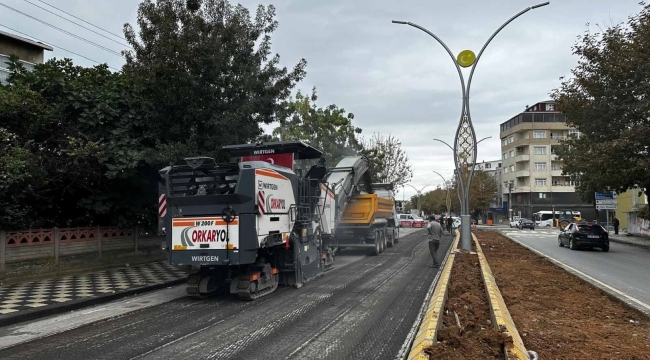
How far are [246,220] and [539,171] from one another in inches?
3000

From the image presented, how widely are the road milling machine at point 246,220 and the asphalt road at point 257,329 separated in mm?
506

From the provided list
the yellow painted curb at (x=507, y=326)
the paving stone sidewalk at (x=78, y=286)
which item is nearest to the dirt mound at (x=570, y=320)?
the yellow painted curb at (x=507, y=326)

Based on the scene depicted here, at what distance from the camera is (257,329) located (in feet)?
23.4

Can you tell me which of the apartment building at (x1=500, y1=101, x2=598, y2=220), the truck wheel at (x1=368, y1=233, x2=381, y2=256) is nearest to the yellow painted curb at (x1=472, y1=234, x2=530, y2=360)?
the truck wheel at (x1=368, y1=233, x2=381, y2=256)

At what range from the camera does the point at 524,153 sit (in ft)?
257

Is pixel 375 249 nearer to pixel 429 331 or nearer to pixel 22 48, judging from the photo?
pixel 429 331

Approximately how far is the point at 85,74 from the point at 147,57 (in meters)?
2.16

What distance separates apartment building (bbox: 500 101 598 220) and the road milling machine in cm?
7069

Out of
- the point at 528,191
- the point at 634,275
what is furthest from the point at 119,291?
the point at 528,191

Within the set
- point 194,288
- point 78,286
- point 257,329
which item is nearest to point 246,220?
point 194,288

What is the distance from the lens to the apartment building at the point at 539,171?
75.0m

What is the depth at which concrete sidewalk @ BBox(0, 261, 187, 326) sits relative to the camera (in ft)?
28.0

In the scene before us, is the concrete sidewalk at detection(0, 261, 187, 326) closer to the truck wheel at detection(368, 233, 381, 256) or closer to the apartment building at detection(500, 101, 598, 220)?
the truck wheel at detection(368, 233, 381, 256)

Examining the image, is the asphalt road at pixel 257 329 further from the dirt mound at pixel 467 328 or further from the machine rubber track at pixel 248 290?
the dirt mound at pixel 467 328
